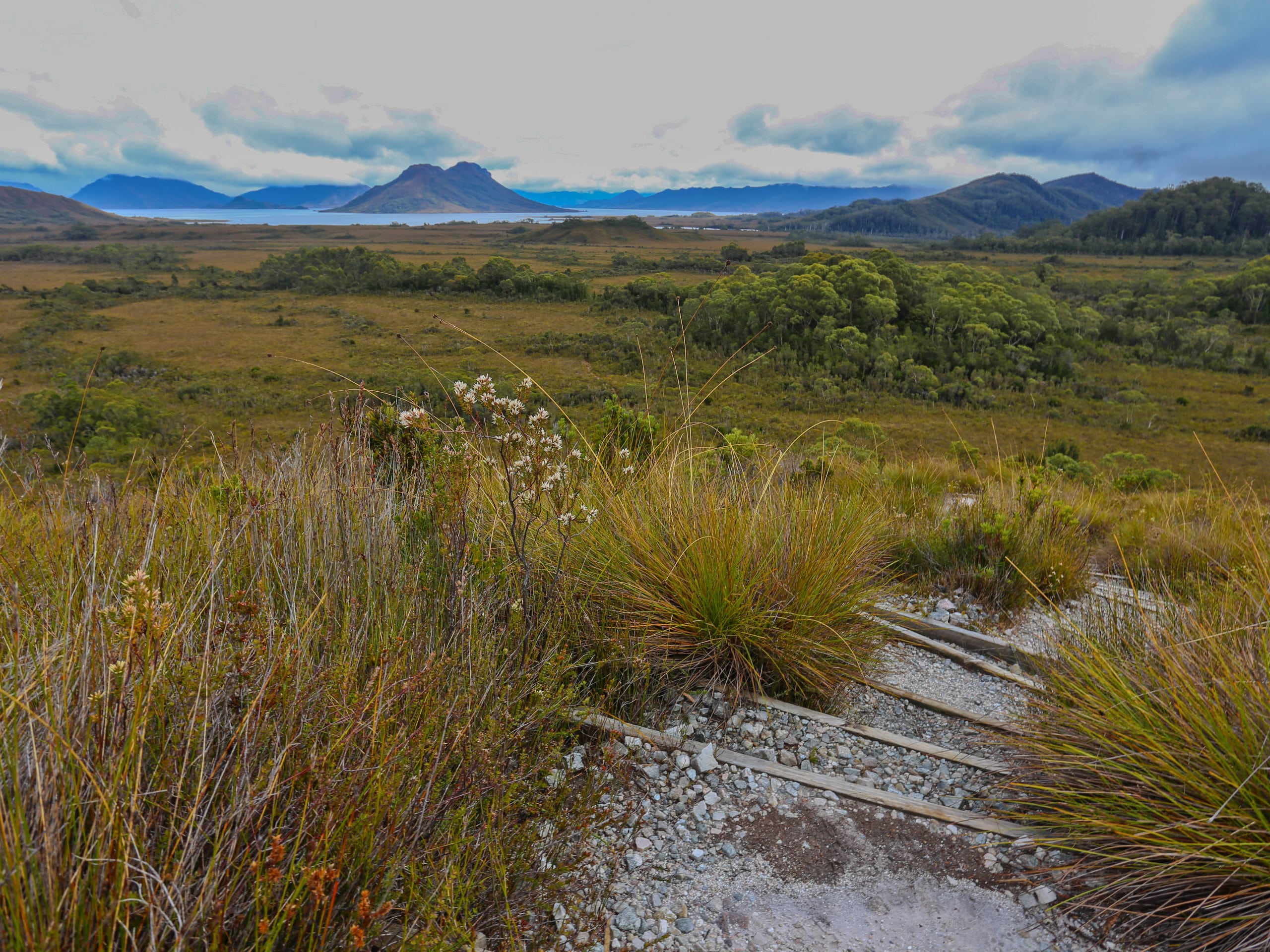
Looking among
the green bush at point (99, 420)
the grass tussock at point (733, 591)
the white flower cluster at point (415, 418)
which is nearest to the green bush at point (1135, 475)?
the grass tussock at point (733, 591)

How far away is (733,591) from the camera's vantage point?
2920mm

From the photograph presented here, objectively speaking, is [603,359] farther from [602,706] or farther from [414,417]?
[602,706]

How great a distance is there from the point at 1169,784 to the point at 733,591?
5.11 feet

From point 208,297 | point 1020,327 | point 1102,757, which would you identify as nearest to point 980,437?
point 1020,327

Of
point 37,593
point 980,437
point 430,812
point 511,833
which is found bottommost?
point 980,437

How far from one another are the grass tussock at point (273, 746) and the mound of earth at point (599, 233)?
154093mm

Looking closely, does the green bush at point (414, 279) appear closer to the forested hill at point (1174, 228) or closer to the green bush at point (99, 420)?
the green bush at point (99, 420)

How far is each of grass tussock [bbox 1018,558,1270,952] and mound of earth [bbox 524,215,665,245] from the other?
154608 millimetres

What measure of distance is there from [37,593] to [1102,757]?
3543 mm

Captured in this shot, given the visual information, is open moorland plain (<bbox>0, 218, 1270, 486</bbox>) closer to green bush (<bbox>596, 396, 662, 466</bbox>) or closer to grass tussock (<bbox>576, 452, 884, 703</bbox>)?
green bush (<bbox>596, 396, 662, 466</bbox>)

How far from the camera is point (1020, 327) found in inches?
1850

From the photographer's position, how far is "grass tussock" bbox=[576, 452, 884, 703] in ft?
9.53

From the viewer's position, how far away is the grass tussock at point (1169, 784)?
68.5 inches

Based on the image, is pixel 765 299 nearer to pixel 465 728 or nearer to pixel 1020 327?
A: pixel 1020 327
